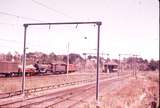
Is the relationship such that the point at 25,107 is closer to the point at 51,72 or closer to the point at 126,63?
the point at 51,72

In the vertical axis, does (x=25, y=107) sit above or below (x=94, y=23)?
below

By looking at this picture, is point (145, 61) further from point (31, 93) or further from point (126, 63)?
point (31, 93)

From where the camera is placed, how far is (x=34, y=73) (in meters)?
63.7

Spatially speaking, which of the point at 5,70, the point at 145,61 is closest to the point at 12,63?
the point at 5,70

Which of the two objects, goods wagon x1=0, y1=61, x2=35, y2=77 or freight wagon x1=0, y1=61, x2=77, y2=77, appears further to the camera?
freight wagon x1=0, y1=61, x2=77, y2=77

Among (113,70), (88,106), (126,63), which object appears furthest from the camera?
(126,63)

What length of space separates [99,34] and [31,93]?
9524mm

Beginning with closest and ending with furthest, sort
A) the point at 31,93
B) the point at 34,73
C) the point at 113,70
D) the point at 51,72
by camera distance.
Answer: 1. the point at 31,93
2. the point at 34,73
3. the point at 51,72
4. the point at 113,70

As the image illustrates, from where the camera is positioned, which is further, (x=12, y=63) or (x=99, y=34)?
(x=12, y=63)

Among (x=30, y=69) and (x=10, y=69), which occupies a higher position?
(x=10, y=69)

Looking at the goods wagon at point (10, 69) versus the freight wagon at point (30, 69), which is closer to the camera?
the goods wagon at point (10, 69)

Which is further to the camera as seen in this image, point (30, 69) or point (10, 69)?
point (30, 69)

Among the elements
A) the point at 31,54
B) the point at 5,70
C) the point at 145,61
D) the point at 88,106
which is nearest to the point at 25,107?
the point at 88,106

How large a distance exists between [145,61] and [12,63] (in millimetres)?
120873
